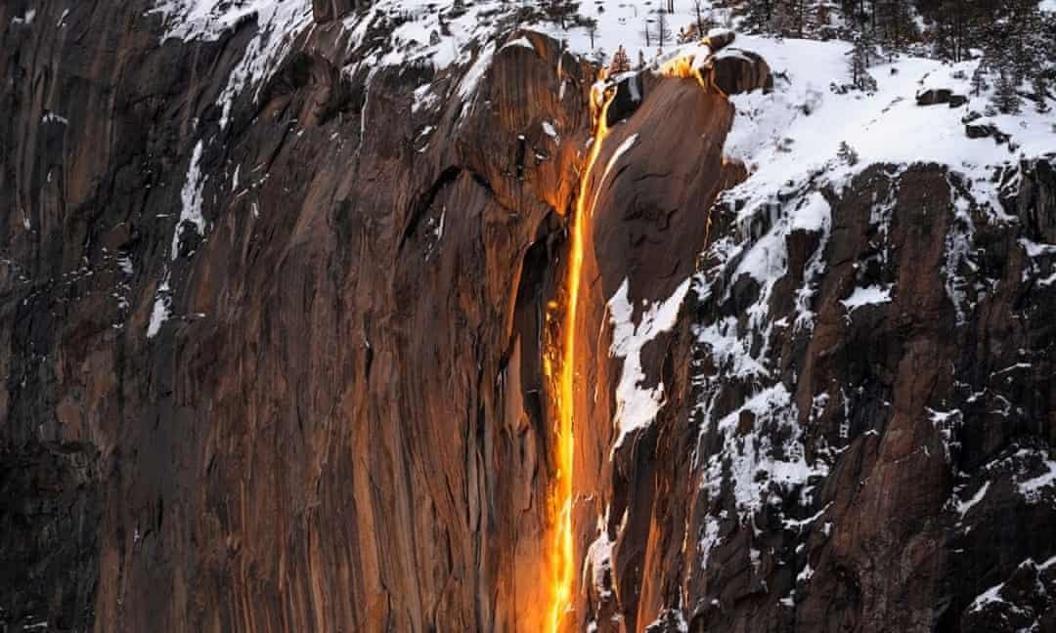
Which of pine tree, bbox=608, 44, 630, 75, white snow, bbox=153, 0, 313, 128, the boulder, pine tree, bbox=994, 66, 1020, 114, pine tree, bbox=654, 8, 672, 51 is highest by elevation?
white snow, bbox=153, 0, 313, 128

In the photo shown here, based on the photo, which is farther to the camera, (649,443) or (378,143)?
(378,143)

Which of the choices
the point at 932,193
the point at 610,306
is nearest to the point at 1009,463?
the point at 932,193

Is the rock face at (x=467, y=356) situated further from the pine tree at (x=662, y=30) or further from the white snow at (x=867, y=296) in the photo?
the pine tree at (x=662, y=30)

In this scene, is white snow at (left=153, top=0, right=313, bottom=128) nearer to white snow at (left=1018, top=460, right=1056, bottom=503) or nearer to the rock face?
the rock face

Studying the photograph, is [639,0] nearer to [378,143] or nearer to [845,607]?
[378,143]

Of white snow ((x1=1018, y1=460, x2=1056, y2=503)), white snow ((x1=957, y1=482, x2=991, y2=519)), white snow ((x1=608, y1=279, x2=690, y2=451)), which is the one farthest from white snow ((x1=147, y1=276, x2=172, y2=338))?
white snow ((x1=1018, y1=460, x2=1056, y2=503))

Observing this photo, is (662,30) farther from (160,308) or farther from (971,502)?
(160,308)
